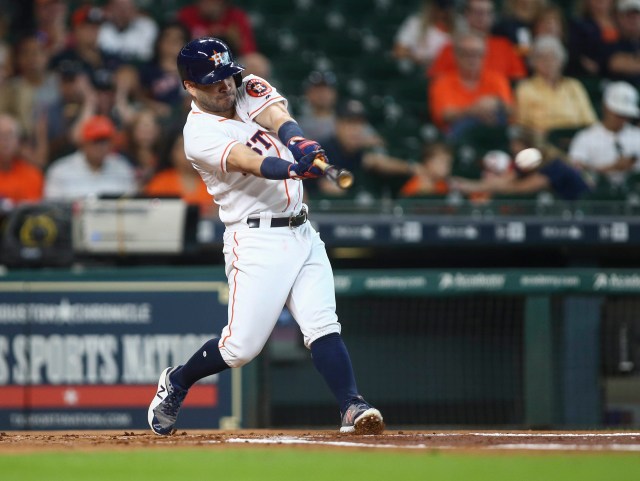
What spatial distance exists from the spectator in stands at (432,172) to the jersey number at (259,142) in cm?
314

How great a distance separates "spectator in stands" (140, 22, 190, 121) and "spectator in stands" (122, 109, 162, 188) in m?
0.70

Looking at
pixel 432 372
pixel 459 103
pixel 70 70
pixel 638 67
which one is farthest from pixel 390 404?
pixel 638 67

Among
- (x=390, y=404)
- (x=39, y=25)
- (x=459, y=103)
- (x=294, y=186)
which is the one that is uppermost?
(x=39, y=25)

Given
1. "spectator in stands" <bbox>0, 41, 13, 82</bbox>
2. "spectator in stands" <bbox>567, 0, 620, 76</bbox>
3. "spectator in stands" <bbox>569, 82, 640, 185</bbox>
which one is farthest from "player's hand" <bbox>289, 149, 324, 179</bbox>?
"spectator in stands" <bbox>567, 0, 620, 76</bbox>

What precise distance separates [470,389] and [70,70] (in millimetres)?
3637

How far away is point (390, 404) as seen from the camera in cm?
701

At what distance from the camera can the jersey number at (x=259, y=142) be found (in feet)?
15.0

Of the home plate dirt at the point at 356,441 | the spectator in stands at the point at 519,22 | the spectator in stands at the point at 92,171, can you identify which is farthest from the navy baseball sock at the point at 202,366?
the spectator in stands at the point at 519,22

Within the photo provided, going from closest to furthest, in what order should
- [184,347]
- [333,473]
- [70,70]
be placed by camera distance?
[333,473], [184,347], [70,70]

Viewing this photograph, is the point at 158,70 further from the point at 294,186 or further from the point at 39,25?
the point at 294,186

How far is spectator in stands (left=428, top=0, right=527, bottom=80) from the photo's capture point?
29.5ft

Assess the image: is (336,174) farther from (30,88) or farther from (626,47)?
(626,47)

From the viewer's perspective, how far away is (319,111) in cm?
825

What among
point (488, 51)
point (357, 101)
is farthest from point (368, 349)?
point (488, 51)
